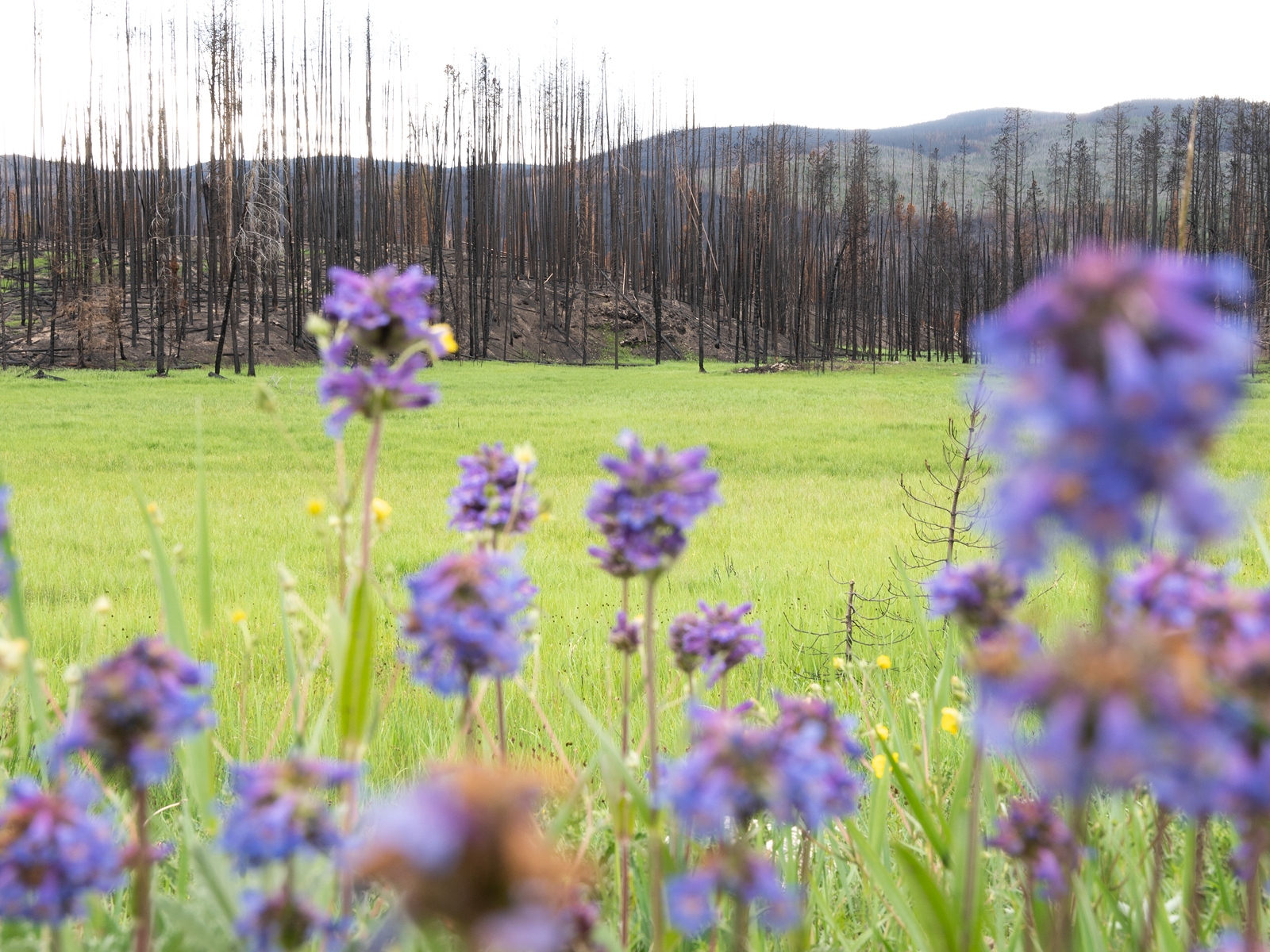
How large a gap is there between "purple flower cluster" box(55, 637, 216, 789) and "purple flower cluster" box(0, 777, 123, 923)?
5 cm

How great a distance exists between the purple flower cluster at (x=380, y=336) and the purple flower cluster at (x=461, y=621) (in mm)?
321

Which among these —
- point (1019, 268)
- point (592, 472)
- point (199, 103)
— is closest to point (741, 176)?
point (1019, 268)

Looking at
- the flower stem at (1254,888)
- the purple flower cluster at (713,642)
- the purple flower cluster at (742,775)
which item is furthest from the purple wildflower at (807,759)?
the purple flower cluster at (713,642)

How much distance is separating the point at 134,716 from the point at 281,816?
144 mm

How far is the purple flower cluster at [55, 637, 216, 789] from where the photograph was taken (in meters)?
0.58

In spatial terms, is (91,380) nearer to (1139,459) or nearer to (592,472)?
(592,472)

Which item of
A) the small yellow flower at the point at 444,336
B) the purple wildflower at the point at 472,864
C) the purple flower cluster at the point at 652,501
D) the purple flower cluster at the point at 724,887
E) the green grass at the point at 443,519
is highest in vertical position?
the small yellow flower at the point at 444,336

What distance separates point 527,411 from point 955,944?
15.2 m

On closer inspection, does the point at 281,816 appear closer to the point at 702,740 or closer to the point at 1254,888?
the point at 702,740

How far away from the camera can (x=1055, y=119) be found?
123 m

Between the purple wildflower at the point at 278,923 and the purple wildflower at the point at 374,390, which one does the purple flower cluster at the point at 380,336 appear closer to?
the purple wildflower at the point at 374,390

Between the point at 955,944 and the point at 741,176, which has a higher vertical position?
the point at 741,176

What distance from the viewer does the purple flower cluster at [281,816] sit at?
1.83 ft

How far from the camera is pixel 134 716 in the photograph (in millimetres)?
599
